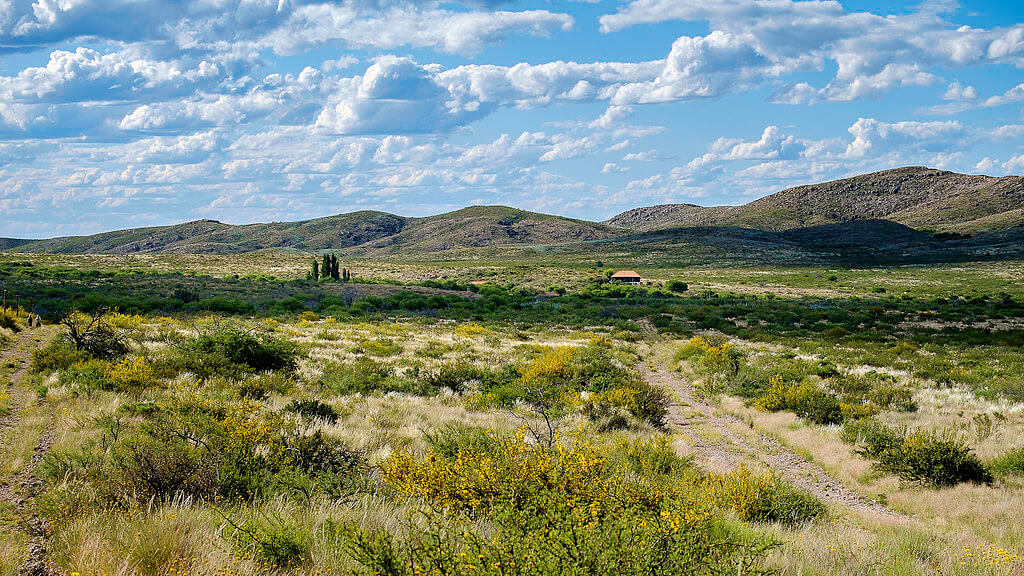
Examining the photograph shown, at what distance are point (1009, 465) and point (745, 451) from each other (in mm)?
4366

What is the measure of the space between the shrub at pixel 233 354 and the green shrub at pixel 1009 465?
1552 cm

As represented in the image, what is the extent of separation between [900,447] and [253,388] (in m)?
12.9

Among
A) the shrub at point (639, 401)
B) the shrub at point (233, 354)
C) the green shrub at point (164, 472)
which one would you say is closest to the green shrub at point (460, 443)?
the green shrub at point (164, 472)

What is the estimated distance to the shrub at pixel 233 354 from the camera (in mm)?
13930

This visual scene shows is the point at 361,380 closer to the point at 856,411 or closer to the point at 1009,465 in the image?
the point at 856,411

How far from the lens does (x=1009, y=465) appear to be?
996 cm

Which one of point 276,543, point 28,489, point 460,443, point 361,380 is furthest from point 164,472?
point 361,380

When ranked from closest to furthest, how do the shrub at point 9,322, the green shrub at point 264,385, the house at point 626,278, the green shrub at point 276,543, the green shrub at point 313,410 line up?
the green shrub at point 276,543, the green shrub at point 313,410, the green shrub at point 264,385, the shrub at point 9,322, the house at point 626,278

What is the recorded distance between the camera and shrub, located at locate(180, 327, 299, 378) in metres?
13.9

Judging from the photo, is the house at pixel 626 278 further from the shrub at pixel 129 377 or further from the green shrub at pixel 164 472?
the green shrub at pixel 164 472

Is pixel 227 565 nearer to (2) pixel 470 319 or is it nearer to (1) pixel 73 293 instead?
(2) pixel 470 319

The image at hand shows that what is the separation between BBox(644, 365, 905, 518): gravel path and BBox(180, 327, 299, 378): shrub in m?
10.6

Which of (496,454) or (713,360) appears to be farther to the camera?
(713,360)

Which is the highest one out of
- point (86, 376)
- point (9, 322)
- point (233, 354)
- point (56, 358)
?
point (9, 322)
